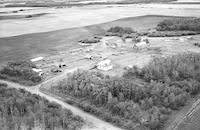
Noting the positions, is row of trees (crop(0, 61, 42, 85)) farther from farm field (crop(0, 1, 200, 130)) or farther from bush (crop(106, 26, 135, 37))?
bush (crop(106, 26, 135, 37))

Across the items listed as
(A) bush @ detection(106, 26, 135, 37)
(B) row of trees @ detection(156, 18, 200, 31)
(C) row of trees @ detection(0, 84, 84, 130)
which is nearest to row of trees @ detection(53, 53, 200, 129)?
(C) row of trees @ detection(0, 84, 84, 130)

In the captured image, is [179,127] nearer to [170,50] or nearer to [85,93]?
[85,93]

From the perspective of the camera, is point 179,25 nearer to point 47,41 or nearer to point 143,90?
point 47,41

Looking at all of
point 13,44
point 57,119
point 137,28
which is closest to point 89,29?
point 137,28

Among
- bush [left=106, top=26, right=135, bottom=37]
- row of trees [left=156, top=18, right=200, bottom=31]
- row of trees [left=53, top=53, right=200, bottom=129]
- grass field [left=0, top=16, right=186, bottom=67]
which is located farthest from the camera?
bush [left=106, top=26, right=135, bottom=37]

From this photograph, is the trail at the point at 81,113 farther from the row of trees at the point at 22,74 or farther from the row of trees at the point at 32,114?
the row of trees at the point at 22,74

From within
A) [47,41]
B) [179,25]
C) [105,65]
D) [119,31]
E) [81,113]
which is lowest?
[81,113]

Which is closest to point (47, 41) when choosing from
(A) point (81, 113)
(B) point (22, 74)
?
(B) point (22, 74)
